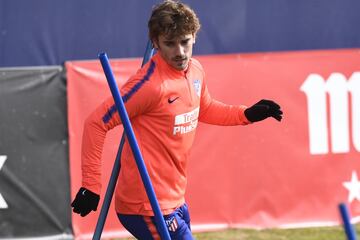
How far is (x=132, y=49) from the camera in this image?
7.11m

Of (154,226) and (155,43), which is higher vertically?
(155,43)

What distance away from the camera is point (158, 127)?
13.0 feet

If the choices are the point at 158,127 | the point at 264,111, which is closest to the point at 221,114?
the point at 264,111

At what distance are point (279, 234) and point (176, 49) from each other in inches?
127

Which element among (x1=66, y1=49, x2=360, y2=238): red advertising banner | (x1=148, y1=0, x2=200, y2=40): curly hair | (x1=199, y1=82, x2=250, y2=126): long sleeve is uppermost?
(x1=148, y1=0, x2=200, y2=40): curly hair

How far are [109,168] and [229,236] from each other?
107 centimetres

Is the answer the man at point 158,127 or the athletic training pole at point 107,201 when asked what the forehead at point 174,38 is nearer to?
the man at point 158,127

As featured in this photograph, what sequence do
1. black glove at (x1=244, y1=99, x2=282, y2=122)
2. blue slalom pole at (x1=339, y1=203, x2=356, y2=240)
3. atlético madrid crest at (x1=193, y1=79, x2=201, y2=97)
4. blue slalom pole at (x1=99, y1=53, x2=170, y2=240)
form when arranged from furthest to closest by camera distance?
black glove at (x1=244, y1=99, x2=282, y2=122) → atlético madrid crest at (x1=193, y1=79, x2=201, y2=97) → blue slalom pole at (x1=99, y1=53, x2=170, y2=240) → blue slalom pole at (x1=339, y1=203, x2=356, y2=240)

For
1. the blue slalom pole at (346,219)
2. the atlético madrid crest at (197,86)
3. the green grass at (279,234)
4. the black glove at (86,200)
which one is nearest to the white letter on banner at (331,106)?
the green grass at (279,234)

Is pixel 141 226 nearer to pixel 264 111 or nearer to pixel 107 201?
pixel 107 201

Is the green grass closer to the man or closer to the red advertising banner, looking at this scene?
the red advertising banner

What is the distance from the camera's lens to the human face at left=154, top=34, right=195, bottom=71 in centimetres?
396

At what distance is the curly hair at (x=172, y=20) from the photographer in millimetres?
3920

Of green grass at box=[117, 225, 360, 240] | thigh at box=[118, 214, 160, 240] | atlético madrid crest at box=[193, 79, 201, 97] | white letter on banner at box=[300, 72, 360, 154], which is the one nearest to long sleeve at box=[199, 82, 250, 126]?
atlético madrid crest at box=[193, 79, 201, 97]
